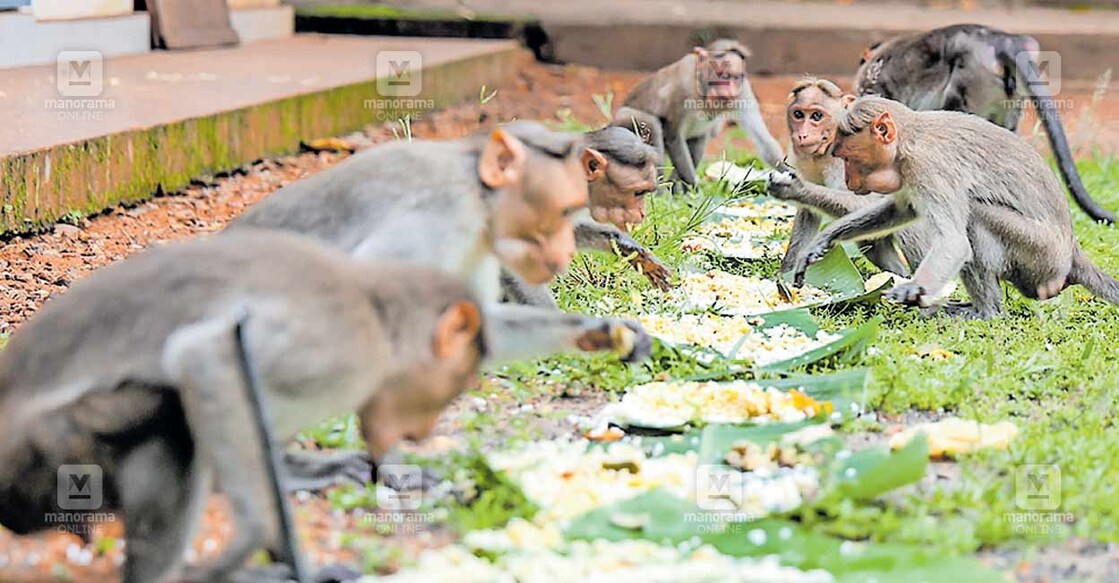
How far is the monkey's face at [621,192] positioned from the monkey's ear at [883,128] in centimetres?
88

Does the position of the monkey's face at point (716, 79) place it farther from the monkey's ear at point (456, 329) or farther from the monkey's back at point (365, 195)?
the monkey's ear at point (456, 329)

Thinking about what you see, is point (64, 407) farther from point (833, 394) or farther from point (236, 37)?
point (236, 37)

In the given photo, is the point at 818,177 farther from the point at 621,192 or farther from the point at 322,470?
the point at 322,470

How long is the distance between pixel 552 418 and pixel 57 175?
2.96 meters

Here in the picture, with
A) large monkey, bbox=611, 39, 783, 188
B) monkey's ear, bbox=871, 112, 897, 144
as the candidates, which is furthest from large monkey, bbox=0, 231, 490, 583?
large monkey, bbox=611, 39, 783, 188

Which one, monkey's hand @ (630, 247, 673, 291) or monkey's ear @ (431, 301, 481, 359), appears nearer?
monkey's ear @ (431, 301, 481, 359)

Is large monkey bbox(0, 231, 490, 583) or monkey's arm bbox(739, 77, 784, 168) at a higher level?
large monkey bbox(0, 231, 490, 583)

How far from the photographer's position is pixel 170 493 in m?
2.93

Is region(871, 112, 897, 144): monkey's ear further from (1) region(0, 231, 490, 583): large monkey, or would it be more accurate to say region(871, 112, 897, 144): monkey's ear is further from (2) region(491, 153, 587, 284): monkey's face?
(1) region(0, 231, 490, 583): large monkey

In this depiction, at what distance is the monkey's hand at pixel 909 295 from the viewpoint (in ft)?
18.7

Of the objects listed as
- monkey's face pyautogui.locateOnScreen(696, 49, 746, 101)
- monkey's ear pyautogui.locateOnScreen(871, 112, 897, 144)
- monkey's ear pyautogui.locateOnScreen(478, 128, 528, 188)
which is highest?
monkey's ear pyautogui.locateOnScreen(478, 128, 528, 188)

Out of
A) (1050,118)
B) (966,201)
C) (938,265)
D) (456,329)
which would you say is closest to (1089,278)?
(966,201)

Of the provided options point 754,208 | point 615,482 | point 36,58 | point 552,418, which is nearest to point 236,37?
point 36,58

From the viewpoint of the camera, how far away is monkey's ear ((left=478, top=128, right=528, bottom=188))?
3.83 meters
